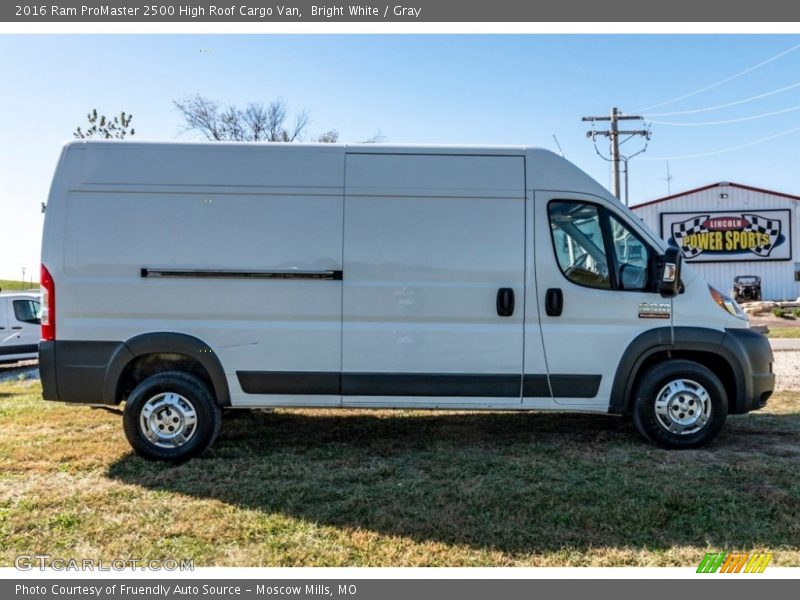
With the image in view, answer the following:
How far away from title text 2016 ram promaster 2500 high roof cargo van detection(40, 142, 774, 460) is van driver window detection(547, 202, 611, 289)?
12 mm

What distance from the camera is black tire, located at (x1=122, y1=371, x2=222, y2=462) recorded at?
17.2 feet

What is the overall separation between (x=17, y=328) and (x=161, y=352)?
1288cm

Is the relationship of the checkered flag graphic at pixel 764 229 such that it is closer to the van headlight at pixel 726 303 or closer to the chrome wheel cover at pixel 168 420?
the van headlight at pixel 726 303

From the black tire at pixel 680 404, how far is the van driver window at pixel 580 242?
0.92 meters

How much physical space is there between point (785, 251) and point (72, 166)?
113ft

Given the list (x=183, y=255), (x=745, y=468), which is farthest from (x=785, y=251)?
(x=183, y=255)

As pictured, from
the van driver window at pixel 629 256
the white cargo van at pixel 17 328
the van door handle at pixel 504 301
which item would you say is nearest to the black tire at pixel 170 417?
the van door handle at pixel 504 301

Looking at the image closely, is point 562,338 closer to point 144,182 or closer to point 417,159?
point 417,159

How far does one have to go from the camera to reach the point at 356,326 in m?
5.29

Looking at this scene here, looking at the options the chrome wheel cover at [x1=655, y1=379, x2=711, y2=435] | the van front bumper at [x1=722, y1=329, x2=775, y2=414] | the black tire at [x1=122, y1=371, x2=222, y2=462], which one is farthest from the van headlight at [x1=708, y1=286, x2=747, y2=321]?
the black tire at [x1=122, y1=371, x2=222, y2=462]

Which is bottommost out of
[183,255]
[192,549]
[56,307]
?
[192,549]

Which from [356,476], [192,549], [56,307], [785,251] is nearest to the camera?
[192,549]

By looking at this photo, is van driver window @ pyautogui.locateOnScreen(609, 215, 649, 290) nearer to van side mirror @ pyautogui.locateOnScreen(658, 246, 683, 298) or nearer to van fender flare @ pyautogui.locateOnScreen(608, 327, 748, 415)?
van side mirror @ pyautogui.locateOnScreen(658, 246, 683, 298)

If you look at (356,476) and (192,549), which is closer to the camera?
(192,549)
